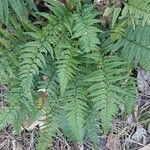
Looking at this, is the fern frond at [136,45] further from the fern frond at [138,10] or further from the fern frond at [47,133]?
the fern frond at [47,133]

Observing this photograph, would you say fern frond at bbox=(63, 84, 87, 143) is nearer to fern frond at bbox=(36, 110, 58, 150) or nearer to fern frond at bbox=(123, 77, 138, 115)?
fern frond at bbox=(36, 110, 58, 150)

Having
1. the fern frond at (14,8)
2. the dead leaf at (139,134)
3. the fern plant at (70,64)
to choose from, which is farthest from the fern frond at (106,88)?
the fern frond at (14,8)

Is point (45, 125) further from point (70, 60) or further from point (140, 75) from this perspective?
point (140, 75)

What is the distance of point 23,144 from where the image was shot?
11.9 feet

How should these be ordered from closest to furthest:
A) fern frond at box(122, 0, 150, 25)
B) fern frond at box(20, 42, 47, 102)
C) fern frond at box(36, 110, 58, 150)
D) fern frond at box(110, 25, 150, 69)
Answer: fern frond at box(122, 0, 150, 25) < fern frond at box(20, 42, 47, 102) < fern frond at box(110, 25, 150, 69) < fern frond at box(36, 110, 58, 150)

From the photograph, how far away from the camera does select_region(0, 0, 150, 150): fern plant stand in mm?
3016

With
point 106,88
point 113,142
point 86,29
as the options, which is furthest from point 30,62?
point 113,142

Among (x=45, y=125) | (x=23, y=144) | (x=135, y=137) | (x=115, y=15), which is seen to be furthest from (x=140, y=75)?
(x=23, y=144)

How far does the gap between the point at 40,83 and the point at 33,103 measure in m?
0.20

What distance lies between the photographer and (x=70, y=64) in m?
3.02

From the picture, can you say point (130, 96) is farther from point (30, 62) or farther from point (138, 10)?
point (30, 62)

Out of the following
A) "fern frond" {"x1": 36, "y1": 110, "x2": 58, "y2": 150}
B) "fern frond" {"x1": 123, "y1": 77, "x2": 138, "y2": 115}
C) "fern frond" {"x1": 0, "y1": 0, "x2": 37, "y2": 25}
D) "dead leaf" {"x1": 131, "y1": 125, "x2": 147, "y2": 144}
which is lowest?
"fern frond" {"x1": 36, "y1": 110, "x2": 58, "y2": 150}

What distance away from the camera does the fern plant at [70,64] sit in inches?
119

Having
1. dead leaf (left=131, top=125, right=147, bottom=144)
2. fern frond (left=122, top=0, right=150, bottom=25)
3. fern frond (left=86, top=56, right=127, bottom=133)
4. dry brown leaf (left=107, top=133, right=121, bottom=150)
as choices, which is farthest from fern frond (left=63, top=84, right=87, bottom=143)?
fern frond (left=122, top=0, right=150, bottom=25)
